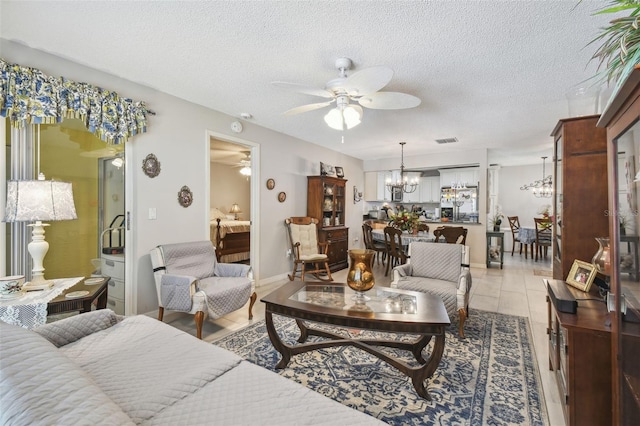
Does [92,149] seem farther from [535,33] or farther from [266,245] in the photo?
[535,33]

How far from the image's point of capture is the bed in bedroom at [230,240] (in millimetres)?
5699

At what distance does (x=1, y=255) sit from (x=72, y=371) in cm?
210

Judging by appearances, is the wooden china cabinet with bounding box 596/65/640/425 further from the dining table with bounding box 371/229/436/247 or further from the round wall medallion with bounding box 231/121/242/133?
the round wall medallion with bounding box 231/121/242/133

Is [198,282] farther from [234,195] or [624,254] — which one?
[234,195]

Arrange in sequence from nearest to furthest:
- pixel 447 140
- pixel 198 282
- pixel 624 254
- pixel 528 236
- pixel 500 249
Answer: pixel 624 254 < pixel 198 282 < pixel 447 140 < pixel 500 249 < pixel 528 236

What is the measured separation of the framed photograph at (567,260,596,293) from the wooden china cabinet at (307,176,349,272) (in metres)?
3.72

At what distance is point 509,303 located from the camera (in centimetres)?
370

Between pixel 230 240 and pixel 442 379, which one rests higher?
pixel 230 240

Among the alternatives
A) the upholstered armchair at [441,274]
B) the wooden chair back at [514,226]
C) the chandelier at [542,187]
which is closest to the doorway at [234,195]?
the upholstered armchair at [441,274]

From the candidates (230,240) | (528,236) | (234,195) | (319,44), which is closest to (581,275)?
(319,44)

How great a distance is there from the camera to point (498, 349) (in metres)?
2.47

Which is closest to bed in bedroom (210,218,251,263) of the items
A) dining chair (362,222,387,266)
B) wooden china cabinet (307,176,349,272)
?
wooden china cabinet (307,176,349,272)

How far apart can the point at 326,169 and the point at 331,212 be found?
0.87 m

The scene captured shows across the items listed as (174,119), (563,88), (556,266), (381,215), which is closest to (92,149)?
(174,119)
